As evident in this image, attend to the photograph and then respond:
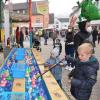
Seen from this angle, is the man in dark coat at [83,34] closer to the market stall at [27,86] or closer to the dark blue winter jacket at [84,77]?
the market stall at [27,86]

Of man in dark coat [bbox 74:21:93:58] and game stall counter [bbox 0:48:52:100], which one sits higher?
man in dark coat [bbox 74:21:93:58]

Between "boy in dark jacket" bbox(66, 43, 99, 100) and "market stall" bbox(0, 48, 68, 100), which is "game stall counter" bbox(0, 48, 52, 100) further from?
"boy in dark jacket" bbox(66, 43, 99, 100)

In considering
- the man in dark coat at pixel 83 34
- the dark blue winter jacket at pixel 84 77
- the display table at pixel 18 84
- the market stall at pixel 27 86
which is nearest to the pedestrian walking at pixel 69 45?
the man in dark coat at pixel 83 34

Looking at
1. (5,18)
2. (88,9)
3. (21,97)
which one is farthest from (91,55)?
(5,18)

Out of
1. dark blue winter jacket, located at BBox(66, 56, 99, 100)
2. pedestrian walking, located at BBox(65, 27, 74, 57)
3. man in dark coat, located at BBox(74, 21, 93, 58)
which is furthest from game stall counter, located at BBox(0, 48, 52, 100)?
pedestrian walking, located at BBox(65, 27, 74, 57)

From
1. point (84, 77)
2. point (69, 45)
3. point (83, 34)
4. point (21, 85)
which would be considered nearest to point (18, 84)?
point (21, 85)

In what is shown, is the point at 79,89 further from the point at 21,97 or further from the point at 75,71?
the point at 21,97

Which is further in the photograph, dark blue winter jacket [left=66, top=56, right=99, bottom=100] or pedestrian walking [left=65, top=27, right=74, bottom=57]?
pedestrian walking [left=65, top=27, right=74, bottom=57]

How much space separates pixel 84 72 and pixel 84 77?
77 millimetres

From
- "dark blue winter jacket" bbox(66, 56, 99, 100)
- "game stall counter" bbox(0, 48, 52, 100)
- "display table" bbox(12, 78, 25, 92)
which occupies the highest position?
"dark blue winter jacket" bbox(66, 56, 99, 100)

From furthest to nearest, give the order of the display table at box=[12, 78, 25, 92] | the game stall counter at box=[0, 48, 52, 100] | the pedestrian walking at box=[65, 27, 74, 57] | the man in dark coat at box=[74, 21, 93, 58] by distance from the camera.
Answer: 1. the pedestrian walking at box=[65, 27, 74, 57]
2. the man in dark coat at box=[74, 21, 93, 58]
3. the display table at box=[12, 78, 25, 92]
4. the game stall counter at box=[0, 48, 52, 100]

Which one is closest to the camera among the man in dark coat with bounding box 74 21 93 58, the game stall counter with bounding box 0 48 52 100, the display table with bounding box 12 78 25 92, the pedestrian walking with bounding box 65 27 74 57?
the game stall counter with bounding box 0 48 52 100

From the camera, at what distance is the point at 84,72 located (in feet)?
17.4

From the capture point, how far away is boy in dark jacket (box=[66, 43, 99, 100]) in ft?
17.1
